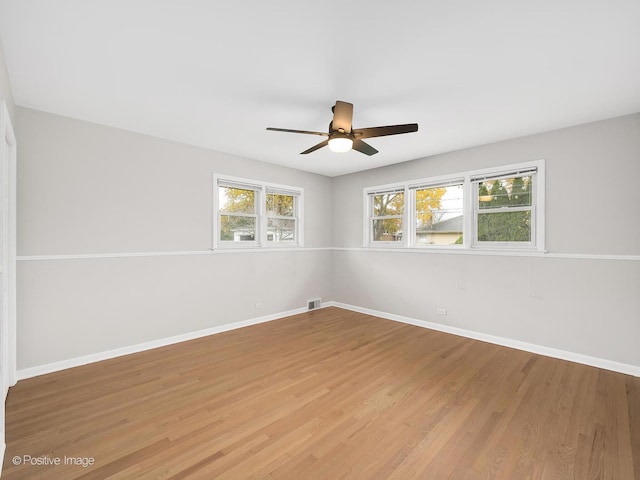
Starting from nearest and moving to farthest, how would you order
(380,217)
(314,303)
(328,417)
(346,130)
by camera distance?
(328,417), (346,130), (380,217), (314,303)

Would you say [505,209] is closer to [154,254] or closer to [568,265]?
[568,265]

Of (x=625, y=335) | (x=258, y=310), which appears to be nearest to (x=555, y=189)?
(x=625, y=335)

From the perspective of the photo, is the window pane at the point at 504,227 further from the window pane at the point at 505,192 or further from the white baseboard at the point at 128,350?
the white baseboard at the point at 128,350

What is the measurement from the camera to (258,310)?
4.75m

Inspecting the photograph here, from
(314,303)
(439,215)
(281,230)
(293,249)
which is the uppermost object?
(439,215)

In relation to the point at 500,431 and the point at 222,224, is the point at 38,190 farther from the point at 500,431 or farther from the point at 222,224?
the point at 500,431

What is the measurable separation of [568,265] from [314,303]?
386cm

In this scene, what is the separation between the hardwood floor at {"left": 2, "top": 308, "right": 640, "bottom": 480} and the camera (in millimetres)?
1767

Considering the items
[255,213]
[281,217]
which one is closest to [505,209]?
[281,217]

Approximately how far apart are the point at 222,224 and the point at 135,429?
2.85 meters

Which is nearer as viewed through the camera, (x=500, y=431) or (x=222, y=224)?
(x=500, y=431)

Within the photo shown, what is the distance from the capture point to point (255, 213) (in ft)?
15.9

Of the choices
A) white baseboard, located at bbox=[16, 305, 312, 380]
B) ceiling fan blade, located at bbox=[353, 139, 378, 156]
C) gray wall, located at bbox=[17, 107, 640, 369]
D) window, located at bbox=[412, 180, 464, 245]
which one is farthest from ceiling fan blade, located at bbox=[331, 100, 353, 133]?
white baseboard, located at bbox=[16, 305, 312, 380]

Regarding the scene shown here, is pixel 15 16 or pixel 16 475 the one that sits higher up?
pixel 15 16
